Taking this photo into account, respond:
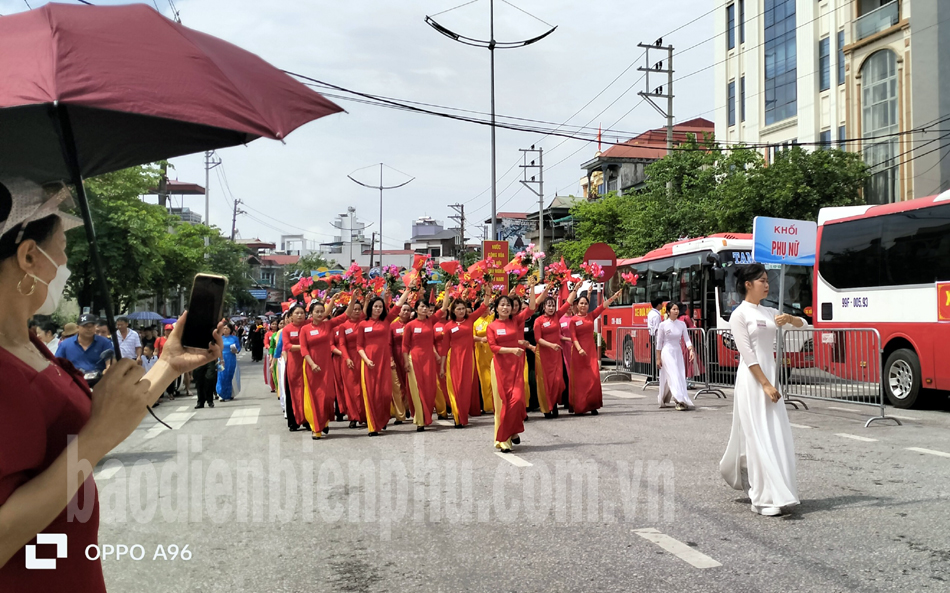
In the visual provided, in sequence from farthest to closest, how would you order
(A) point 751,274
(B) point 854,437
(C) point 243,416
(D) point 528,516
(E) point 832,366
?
(C) point 243,416
(E) point 832,366
(B) point 854,437
(A) point 751,274
(D) point 528,516

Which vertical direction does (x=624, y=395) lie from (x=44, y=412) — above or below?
below

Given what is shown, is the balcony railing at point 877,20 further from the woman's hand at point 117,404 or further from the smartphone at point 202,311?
the woman's hand at point 117,404

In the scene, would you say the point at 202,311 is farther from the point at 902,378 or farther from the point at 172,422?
the point at 902,378

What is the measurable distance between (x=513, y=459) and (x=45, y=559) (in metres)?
7.19

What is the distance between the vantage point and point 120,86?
2.05m

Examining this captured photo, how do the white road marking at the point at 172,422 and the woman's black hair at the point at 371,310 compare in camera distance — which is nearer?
the woman's black hair at the point at 371,310

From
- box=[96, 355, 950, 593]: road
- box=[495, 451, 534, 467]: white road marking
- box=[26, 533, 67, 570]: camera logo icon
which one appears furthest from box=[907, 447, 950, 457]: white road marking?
box=[26, 533, 67, 570]: camera logo icon

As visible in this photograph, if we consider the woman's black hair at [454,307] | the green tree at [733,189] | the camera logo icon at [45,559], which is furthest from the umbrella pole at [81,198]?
the green tree at [733,189]

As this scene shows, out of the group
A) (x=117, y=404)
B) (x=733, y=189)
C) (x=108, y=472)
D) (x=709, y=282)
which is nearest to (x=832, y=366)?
(x=709, y=282)

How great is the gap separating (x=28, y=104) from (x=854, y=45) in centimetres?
3243

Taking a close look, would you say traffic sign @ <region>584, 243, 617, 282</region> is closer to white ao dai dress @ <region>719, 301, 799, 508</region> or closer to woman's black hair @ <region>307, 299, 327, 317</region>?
woman's black hair @ <region>307, 299, 327, 317</region>

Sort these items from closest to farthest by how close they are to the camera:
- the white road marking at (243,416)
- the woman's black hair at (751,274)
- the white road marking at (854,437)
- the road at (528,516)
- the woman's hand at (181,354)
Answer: the woman's hand at (181,354), the road at (528,516), the woman's black hair at (751,274), the white road marking at (854,437), the white road marking at (243,416)

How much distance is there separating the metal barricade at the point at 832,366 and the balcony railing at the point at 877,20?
64.7ft

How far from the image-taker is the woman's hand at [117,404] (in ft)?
6.72
